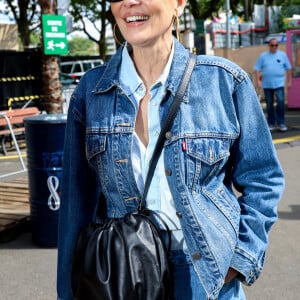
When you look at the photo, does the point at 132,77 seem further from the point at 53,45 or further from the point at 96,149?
the point at 53,45

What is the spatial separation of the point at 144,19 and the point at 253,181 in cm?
58

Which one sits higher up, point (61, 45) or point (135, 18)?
point (61, 45)

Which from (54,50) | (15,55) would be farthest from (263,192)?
(15,55)

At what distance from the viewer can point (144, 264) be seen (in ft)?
5.05

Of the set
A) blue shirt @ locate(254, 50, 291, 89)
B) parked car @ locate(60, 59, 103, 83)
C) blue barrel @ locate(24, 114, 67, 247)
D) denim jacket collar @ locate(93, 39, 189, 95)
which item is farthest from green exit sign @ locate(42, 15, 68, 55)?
parked car @ locate(60, 59, 103, 83)

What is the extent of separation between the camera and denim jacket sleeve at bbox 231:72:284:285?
1.72 meters

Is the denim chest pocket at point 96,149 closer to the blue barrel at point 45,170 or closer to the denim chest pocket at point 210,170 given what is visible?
the denim chest pocket at point 210,170

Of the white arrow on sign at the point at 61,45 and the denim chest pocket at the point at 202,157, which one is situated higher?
the white arrow on sign at the point at 61,45

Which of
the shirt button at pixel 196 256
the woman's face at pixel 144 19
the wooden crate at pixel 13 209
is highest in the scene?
the woman's face at pixel 144 19

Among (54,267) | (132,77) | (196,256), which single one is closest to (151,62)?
(132,77)

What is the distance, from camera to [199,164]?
168cm

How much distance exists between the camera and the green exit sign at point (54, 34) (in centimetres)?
1136

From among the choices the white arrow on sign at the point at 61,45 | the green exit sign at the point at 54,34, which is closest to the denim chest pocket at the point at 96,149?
the green exit sign at the point at 54,34

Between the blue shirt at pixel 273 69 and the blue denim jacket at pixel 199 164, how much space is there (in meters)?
9.90
